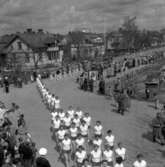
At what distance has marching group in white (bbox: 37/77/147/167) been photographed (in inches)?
465

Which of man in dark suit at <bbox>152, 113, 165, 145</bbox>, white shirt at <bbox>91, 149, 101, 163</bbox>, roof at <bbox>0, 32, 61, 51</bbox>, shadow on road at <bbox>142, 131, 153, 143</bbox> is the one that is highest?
roof at <bbox>0, 32, 61, 51</bbox>

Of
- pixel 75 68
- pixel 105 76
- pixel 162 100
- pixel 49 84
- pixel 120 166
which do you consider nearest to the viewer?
pixel 120 166

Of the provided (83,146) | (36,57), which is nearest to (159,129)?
(83,146)

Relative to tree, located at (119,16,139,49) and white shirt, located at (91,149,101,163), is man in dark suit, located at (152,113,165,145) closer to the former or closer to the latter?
white shirt, located at (91,149,101,163)

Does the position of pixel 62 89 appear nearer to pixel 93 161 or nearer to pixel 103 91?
pixel 103 91

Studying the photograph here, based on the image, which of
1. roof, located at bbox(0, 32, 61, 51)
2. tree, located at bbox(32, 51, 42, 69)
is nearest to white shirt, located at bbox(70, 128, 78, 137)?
tree, located at bbox(32, 51, 42, 69)

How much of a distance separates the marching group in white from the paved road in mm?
782

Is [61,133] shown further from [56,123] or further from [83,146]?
[83,146]

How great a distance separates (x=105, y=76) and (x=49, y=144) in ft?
72.2

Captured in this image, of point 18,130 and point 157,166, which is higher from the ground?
point 18,130

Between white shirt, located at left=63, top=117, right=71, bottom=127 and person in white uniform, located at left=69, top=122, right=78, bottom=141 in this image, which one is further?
white shirt, located at left=63, top=117, right=71, bottom=127

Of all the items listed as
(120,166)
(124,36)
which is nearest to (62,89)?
(120,166)

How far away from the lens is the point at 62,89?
3120cm

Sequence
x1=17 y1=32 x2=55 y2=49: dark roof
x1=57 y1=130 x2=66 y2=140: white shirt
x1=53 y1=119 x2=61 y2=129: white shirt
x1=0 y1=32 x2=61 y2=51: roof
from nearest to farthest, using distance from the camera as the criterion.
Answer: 1. x1=57 y1=130 x2=66 y2=140: white shirt
2. x1=53 y1=119 x2=61 y2=129: white shirt
3. x1=17 y1=32 x2=55 y2=49: dark roof
4. x1=0 y1=32 x2=61 y2=51: roof
